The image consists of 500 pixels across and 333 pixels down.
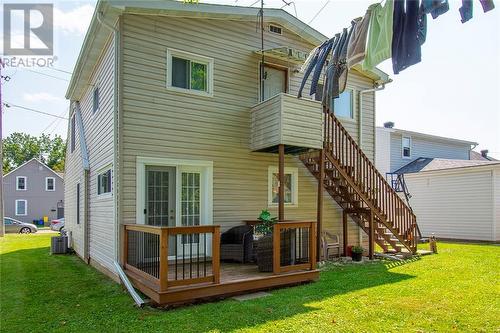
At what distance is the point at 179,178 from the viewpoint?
26.2ft

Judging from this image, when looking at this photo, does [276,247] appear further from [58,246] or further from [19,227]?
[19,227]

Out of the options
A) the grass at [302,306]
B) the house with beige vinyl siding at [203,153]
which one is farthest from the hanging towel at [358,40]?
the grass at [302,306]

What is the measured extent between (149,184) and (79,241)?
5.20 m

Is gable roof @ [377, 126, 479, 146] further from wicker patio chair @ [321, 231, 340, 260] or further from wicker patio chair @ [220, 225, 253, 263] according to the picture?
wicker patio chair @ [220, 225, 253, 263]

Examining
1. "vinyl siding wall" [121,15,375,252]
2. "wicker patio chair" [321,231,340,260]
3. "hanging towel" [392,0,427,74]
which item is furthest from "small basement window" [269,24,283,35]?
"wicker patio chair" [321,231,340,260]

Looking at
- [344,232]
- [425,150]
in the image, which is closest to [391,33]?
[344,232]

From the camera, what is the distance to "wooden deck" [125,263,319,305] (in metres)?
5.44

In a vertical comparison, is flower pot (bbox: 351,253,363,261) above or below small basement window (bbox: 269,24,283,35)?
below

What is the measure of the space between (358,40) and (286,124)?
2611 millimetres

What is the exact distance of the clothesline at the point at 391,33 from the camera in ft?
14.4

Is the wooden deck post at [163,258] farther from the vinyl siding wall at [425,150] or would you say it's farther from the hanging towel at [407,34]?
the vinyl siding wall at [425,150]

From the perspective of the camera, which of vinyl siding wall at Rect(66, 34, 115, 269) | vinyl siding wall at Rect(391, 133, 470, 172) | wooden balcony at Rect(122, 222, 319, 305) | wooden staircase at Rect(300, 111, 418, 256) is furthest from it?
A: vinyl siding wall at Rect(391, 133, 470, 172)

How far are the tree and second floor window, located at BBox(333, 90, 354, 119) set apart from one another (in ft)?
165

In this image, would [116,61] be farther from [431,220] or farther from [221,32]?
[431,220]
